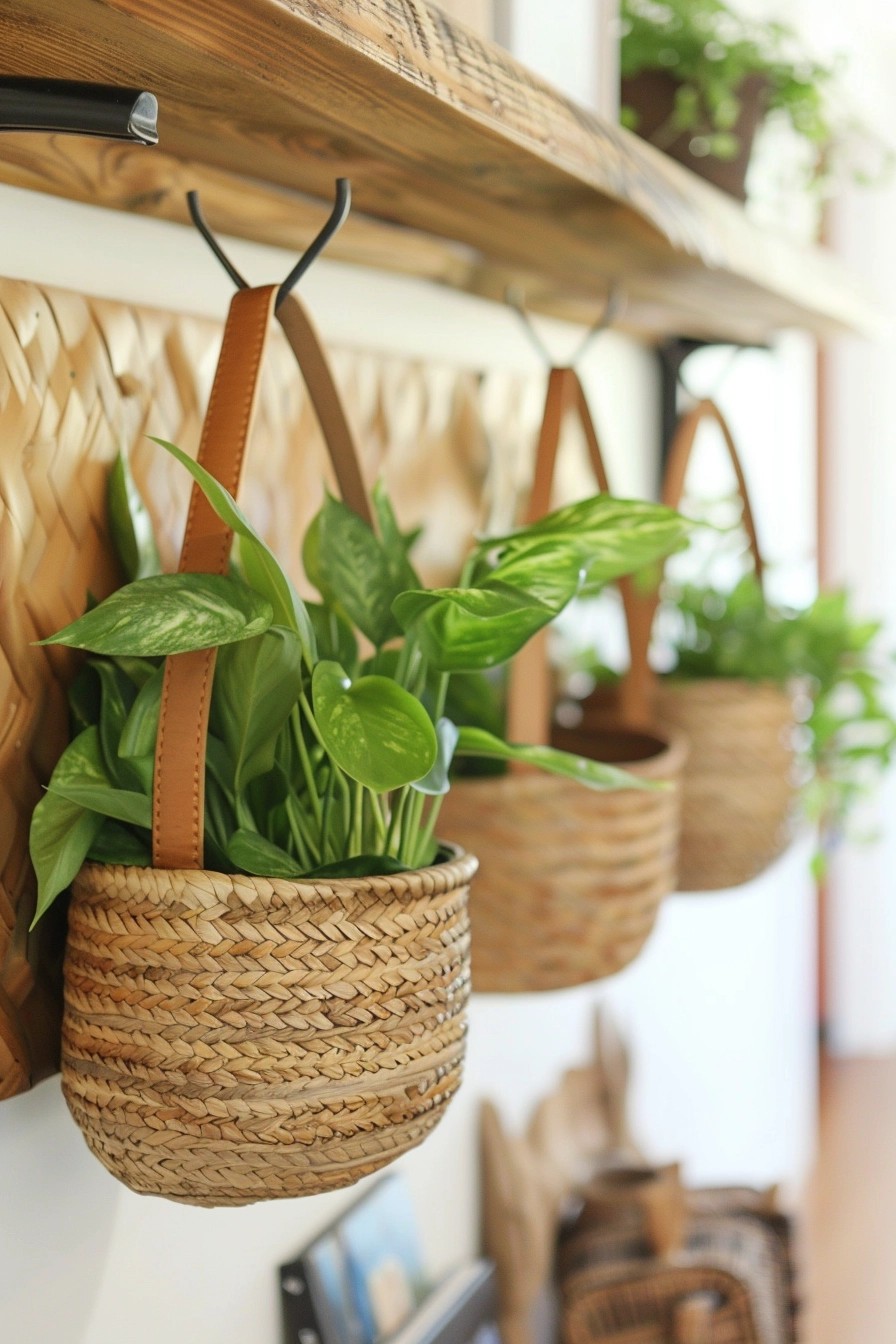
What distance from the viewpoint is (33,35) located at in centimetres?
47

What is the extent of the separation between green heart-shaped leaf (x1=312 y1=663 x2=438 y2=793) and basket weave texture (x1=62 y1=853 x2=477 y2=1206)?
51 mm

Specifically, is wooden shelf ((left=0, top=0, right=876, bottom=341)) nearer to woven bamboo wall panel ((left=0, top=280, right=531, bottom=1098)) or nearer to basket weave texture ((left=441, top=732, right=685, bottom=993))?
woven bamboo wall panel ((left=0, top=280, right=531, bottom=1098))

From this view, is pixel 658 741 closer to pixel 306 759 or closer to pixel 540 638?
pixel 540 638

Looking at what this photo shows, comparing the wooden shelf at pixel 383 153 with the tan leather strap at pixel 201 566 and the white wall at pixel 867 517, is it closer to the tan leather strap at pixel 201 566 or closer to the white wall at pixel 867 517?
the tan leather strap at pixel 201 566

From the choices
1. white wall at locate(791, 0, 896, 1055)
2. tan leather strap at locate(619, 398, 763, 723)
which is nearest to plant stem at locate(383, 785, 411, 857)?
tan leather strap at locate(619, 398, 763, 723)

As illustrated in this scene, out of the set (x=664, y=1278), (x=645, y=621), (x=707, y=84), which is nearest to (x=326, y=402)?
(x=645, y=621)

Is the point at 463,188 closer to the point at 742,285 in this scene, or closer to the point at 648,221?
the point at 648,221

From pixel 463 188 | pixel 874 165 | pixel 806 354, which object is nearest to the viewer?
pixel 463 188

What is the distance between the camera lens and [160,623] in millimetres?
460

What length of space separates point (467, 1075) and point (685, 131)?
82 centimetres

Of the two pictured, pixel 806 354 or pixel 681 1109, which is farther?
pixel 806 354

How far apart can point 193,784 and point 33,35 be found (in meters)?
0.27

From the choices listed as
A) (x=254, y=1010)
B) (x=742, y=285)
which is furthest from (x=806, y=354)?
(x=254, y=1010)

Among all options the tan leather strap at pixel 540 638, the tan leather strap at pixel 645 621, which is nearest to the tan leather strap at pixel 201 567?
the tan leather strap at pixel 540 638
